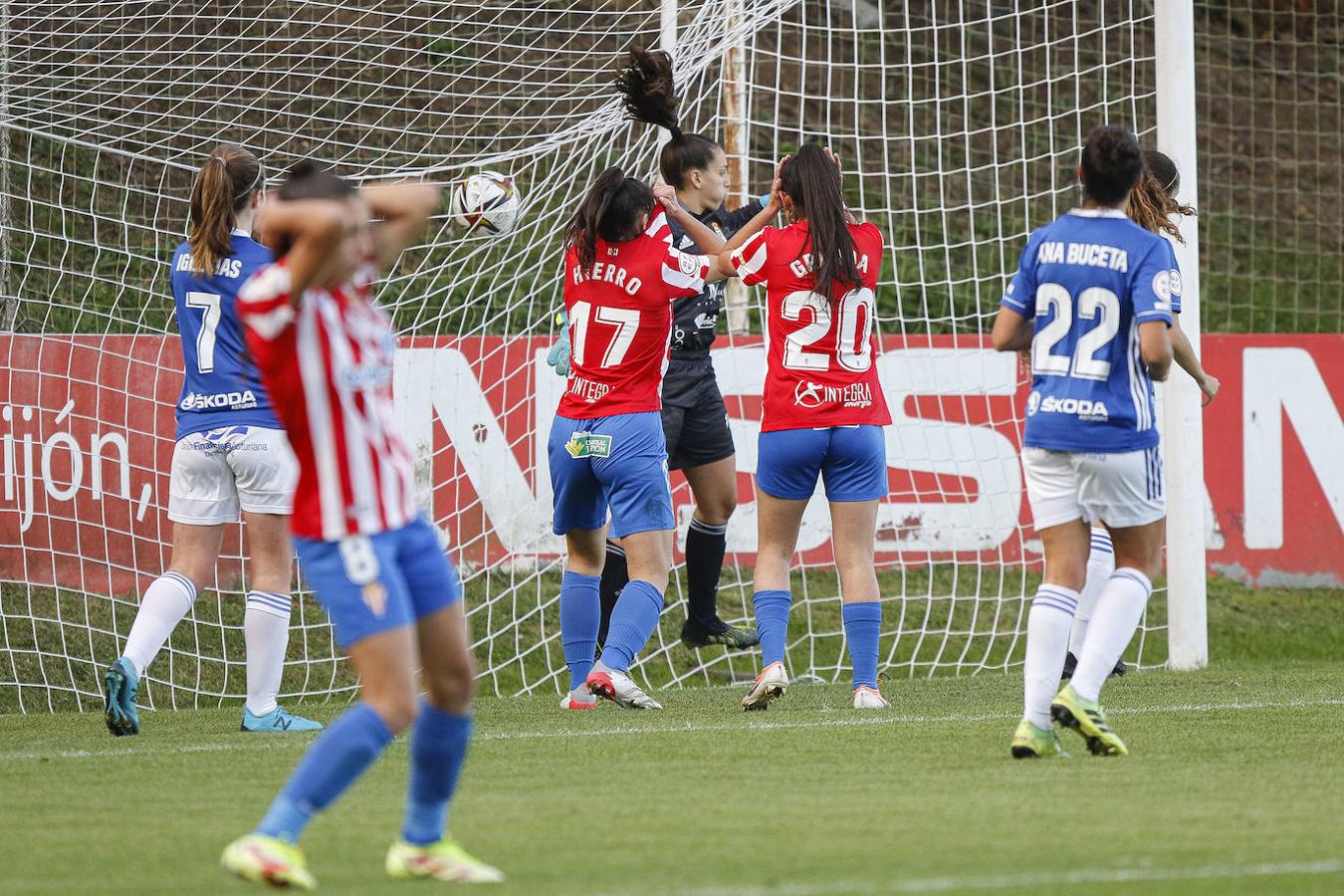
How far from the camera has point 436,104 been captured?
12117 millimetres

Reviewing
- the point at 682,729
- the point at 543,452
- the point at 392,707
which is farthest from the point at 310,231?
the point at 543,452

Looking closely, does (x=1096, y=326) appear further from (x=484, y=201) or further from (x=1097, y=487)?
(x=484, y=201)

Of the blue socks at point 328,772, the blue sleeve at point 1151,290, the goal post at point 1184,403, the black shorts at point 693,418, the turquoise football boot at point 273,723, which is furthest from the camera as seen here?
the goal post at point 1184,403

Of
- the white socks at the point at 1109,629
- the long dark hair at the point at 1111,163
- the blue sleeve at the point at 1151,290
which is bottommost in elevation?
the white socks at the point at 1109,629

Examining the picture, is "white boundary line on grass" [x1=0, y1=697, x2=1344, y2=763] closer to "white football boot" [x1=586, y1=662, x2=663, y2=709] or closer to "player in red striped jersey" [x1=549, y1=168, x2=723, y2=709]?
"white football boot" [x1=586, y1=662, x2=663, y2=709]

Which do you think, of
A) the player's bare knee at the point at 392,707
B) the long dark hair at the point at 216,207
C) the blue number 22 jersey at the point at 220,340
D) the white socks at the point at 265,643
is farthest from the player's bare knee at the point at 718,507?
the player's bare knee at the point at 392,707

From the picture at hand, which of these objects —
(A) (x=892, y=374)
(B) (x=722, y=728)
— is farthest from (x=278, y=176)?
(B) (x=722, y=728)

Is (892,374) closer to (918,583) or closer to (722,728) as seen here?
(918,583)

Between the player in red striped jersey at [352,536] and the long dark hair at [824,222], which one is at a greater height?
the long dark hair at [824,222]

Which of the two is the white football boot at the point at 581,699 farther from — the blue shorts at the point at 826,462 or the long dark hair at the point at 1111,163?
the long dark hair at the point at 1111,163

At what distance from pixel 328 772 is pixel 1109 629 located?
9.37ft

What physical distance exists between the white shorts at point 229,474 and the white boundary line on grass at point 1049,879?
3.60 m

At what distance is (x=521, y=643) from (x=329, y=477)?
628 cm

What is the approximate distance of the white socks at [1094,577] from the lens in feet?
25.1
